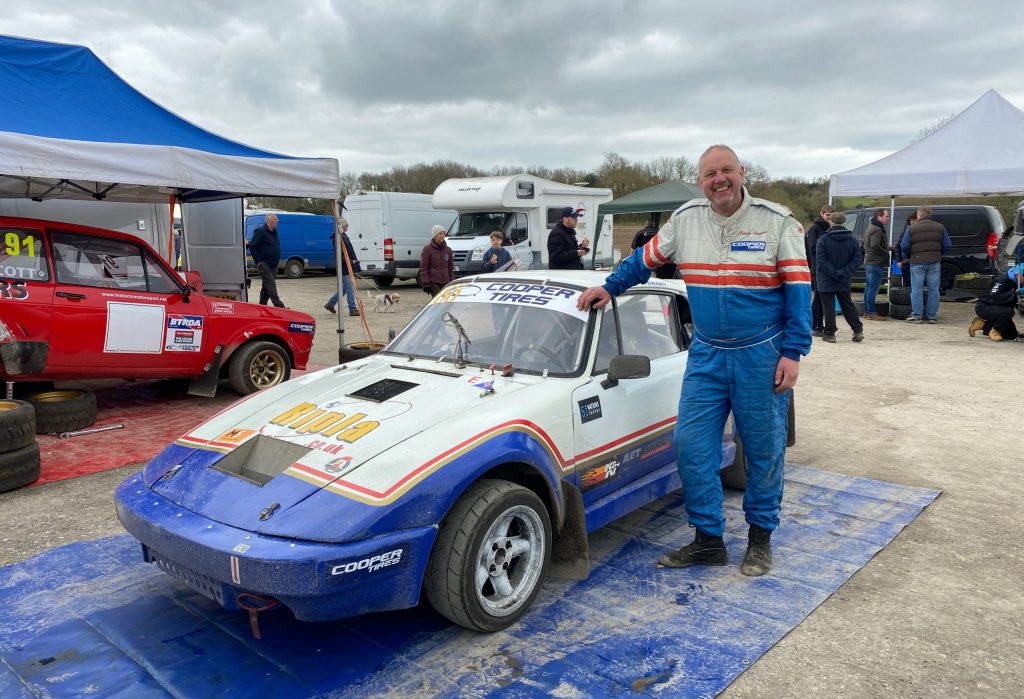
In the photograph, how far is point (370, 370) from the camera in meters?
4.07

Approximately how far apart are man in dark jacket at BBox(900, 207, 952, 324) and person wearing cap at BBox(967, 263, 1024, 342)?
1.21 m

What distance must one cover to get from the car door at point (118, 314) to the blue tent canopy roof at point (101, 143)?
68 cm

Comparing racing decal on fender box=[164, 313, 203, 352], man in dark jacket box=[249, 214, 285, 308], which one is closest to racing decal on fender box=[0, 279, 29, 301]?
racing decal on fender box=[164, 313, 203, 352]

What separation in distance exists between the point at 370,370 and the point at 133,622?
163cm

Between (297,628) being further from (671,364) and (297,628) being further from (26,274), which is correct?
(26,274)

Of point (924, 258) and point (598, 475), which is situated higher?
point (924, 258)

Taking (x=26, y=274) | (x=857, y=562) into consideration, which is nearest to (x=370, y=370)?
(x=857, y=562)

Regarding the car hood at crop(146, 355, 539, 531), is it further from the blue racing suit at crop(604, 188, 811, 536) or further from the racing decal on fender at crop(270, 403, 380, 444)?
the blue racing suit at crop(604, 188, 811, 536)

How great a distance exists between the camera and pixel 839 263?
10.8 m

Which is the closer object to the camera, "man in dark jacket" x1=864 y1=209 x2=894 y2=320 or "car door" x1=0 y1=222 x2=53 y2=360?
"car door" x1=0 y1=222 x2=53 y2=360

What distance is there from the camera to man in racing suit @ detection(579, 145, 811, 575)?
3.55 meters

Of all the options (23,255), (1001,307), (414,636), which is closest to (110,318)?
(23,255)

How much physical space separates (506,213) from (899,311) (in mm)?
9073

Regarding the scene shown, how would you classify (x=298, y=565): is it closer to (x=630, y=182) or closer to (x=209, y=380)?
(x=209, y=380)
